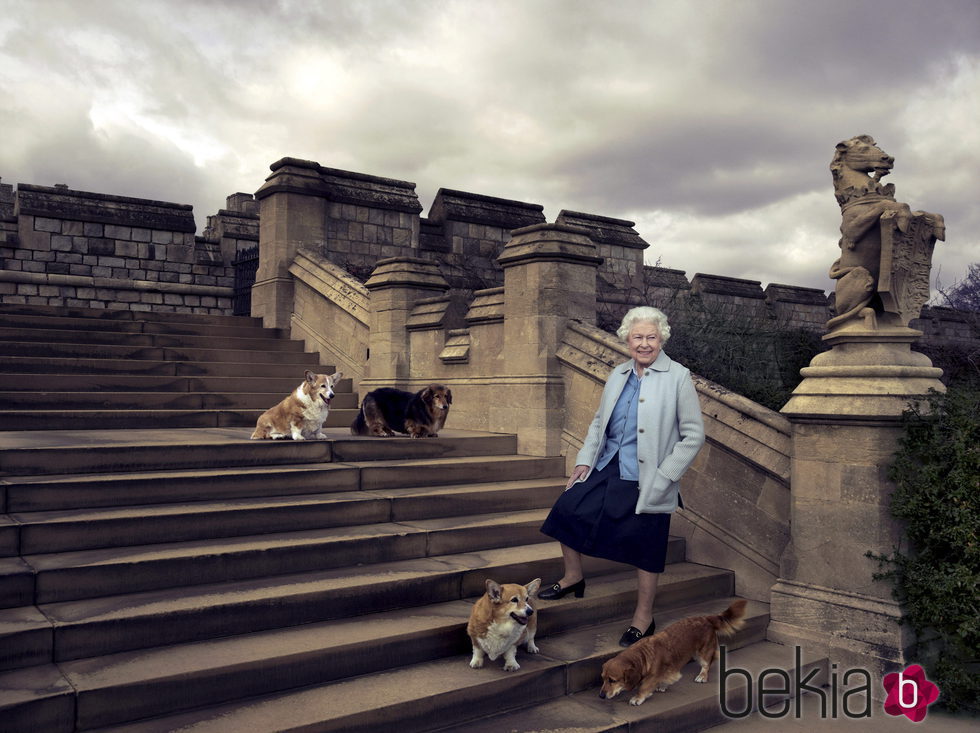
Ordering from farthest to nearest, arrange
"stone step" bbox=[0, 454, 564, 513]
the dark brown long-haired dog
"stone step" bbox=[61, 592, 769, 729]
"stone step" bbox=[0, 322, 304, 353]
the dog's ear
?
"stone step" bbox=[0, 322, 304, 353]
the dark brown long-haired dog
"stone step" bbox=[0, 454, 564, 513]
the dog's ear
"stone step" bbox=[61, 592, 769, 729]

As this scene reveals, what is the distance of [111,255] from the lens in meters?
13.9

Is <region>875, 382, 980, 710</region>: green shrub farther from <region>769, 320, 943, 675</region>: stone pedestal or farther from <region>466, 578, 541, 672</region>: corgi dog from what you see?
<region>466, 578, 541, 672</region>: corgi dog

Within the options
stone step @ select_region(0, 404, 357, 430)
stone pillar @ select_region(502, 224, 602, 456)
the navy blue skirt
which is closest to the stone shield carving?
the navy blue skirt

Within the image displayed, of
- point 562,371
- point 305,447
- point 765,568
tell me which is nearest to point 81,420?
point 305,447

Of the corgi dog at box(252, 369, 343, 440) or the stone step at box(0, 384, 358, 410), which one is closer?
the corgi dog at box(252, 369, 343, 440)

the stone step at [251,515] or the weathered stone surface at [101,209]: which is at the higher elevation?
the weathered stone surface at [101,209]

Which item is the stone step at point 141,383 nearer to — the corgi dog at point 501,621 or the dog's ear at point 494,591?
the corgi dog at point 501,621

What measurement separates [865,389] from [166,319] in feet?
30.5

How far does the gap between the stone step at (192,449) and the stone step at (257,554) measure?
0.99m

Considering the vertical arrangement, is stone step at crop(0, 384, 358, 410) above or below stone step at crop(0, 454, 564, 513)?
above

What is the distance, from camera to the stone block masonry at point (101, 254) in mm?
13141

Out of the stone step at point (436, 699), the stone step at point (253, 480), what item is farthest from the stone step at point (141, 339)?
the stone step at point (436, 699)

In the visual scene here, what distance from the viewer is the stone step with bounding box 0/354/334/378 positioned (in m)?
8.47

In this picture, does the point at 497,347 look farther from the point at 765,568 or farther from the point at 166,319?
the point at 166,319
